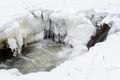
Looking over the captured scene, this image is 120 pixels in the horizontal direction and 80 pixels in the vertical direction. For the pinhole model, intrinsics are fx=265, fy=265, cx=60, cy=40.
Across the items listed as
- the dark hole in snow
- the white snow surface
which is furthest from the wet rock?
the dark hole in snow

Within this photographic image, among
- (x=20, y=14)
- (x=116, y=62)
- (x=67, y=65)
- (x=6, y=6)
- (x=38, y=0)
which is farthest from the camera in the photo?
(x=38, y=0)

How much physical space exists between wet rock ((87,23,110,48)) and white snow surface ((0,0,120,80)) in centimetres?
20

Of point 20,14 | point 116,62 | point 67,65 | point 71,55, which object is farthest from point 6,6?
point 116,62

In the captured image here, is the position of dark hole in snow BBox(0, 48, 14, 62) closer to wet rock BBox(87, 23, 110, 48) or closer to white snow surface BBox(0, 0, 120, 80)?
white snow surface BBox(0, 0, 120, 80)

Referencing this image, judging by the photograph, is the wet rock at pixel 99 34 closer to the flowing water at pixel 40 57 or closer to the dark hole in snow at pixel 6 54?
the flowing water at pixel 40 57

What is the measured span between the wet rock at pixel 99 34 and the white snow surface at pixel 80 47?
0.66ft

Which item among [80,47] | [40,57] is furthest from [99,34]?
[40,57]

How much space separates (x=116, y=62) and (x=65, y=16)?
197 inches

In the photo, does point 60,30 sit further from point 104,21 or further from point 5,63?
point 5,63

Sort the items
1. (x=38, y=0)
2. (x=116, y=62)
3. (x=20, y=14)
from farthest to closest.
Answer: (x=38, y=0)
(x=20, y=14)
(x=116, y=62)

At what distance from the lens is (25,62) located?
8906 mm

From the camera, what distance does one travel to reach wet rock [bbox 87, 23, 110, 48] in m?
8.99

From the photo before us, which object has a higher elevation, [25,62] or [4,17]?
[4,17]

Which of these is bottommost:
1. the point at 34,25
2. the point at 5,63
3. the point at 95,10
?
the point at 5,63
